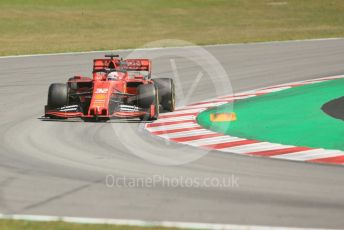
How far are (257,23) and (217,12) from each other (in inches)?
269

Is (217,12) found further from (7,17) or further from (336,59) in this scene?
(336,59)

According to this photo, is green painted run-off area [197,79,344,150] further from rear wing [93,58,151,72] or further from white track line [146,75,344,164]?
rear wing [93,58,151,72]

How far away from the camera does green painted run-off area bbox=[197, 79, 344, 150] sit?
15.2m

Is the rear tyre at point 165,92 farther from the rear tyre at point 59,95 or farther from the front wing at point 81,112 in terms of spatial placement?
the rear tyre at point 59,95

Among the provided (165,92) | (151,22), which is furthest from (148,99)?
(151,22)

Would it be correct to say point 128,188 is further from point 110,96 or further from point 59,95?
point 59,95

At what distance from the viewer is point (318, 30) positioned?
45.8m

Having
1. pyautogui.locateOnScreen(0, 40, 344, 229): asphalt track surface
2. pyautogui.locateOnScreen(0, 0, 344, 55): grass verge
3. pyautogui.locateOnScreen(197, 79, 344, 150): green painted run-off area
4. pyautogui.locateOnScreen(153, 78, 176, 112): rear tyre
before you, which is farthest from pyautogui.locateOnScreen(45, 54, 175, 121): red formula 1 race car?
pyautogui.locateOnScreen(0, 0, 344, 55): grass verge

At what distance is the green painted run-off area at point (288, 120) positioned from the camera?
1522 cm

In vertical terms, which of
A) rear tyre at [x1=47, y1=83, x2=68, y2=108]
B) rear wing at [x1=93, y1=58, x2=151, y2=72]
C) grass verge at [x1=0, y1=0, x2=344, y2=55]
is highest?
rear wing at [x1=93, y1=58, x2=151, y2=72]

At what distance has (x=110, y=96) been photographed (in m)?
17.4

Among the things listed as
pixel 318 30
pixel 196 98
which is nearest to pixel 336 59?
pixel 196 98

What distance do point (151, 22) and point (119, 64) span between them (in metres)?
34.1

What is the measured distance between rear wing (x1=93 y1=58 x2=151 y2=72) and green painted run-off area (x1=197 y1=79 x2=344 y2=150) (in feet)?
6.12
